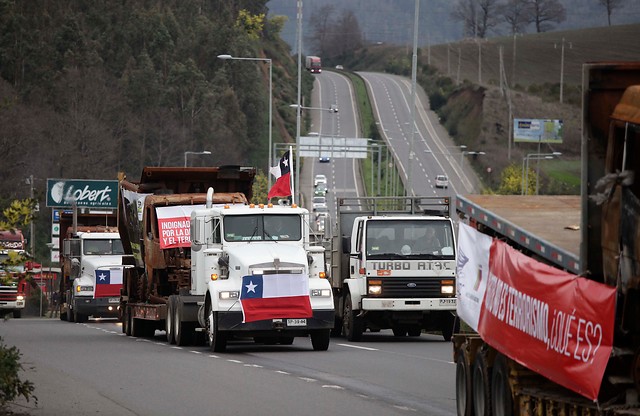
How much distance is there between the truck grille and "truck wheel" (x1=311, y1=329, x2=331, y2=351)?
10.1 feet

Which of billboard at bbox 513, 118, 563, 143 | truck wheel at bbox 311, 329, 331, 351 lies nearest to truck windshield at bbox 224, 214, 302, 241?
truck wheel at bbox 311, 329, 331, 351

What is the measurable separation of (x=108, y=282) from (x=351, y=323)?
1706 cm

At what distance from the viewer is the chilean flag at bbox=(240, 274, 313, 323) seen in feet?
84.5

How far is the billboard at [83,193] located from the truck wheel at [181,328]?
3821 cm

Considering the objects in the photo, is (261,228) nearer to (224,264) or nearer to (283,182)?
(224,264)

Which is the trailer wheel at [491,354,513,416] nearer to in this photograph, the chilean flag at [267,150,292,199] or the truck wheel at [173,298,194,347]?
the truck wheel at [173,298,194,347]

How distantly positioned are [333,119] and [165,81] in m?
39.1

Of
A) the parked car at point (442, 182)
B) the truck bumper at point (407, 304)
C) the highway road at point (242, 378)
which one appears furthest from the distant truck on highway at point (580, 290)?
the parked car at point (442, 182)

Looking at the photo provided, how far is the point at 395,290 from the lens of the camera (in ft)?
96.5

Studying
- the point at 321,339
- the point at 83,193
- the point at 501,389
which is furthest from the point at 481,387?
the point at 83,193

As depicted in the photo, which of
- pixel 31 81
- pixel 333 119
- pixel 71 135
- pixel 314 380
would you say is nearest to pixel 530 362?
pixel 314 380

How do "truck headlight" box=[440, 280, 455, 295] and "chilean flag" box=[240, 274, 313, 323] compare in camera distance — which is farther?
"truck headlight" box=[440, 280, 455, 295]

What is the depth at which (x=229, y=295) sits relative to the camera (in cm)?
2592

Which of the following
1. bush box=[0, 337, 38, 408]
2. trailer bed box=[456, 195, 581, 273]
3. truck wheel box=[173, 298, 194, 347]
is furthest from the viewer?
truck wheel box=[173, 298, 194, 347]
